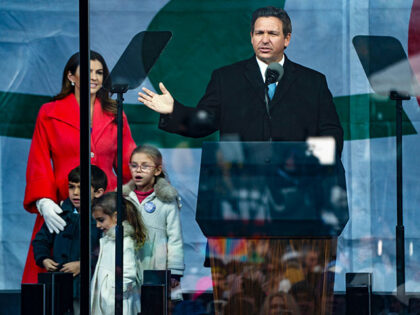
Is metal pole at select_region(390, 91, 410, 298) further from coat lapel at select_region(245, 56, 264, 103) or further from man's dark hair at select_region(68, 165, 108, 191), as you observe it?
man's dark hair at select_region(68, 165, 108, 191)

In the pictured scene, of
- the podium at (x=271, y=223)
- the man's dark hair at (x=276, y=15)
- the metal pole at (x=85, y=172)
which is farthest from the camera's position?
the metal pole at (x=85, y=172)

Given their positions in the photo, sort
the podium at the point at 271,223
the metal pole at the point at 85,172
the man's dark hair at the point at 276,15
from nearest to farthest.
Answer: the podium at the point at 271,223 → the man's dark hair at the point at 276,15 → the metal pole at the point at 85,172

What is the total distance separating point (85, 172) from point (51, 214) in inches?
13.8

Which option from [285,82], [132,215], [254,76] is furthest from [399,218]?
[132,215]

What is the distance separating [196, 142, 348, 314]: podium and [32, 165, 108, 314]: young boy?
0.80 m

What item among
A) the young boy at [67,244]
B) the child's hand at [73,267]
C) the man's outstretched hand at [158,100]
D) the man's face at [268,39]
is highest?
the man's face at [268,39]

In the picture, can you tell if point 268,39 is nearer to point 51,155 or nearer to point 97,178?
point 97,178

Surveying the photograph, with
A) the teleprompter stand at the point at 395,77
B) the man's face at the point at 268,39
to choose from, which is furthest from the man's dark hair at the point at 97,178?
the teleprompter stand at the point at 395,77

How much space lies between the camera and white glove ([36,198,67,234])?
468 centimetres

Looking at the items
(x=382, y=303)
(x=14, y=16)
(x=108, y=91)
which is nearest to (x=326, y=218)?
(x=382, y=303)

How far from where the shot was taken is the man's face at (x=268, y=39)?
4.51m

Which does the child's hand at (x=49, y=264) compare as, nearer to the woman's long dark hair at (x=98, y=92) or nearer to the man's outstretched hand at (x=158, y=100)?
the woman's long dark hair at (x=98, y=92)

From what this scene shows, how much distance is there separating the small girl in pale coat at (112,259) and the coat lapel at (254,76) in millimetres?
1032

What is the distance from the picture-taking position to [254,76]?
14.8ft
